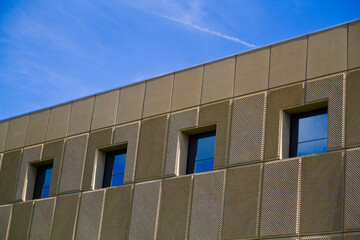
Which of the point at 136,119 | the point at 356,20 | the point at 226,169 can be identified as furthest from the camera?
the point at 136,119

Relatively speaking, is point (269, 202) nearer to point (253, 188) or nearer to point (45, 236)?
point (253, 188)

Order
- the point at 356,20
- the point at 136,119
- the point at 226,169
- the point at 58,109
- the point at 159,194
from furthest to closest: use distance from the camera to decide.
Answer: the point at 58,109
the point at 136,119
the point at 159,194
the point at 226,169
the point at 356,20

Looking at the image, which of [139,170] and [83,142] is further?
[83,142]

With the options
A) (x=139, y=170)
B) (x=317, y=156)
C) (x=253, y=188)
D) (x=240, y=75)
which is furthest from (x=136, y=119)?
(x=317, y=156)

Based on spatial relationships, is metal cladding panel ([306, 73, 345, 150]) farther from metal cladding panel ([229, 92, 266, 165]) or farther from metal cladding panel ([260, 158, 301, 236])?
metal cladding panel ([229, 92, 266, 165])

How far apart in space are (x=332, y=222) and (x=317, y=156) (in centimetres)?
177

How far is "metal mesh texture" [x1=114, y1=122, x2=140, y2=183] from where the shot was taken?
22.4m

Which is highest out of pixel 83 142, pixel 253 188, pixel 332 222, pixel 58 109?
pixel 58 109

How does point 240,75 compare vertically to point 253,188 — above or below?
above

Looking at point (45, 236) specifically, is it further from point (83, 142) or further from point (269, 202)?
point (269, 202)

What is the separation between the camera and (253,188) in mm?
18938

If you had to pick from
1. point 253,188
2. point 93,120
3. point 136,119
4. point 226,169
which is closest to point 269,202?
point 253,188

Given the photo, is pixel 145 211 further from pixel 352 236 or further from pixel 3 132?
pixel 3 132

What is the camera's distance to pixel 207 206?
65.0 ft
